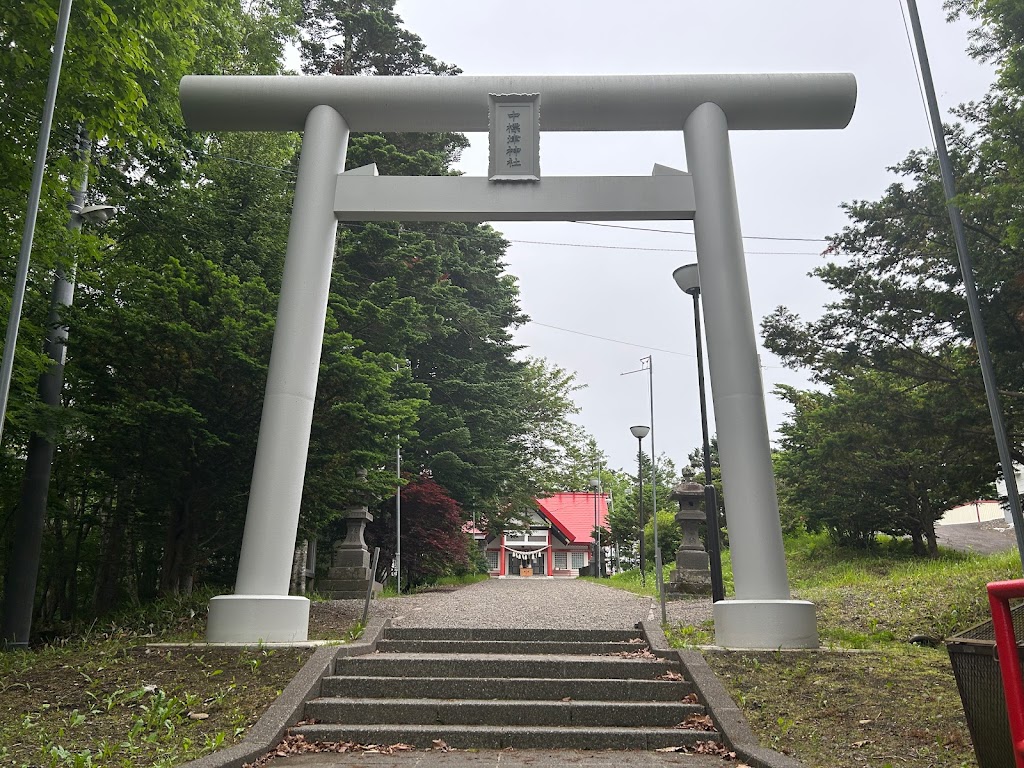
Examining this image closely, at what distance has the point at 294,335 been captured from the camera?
8.16 m

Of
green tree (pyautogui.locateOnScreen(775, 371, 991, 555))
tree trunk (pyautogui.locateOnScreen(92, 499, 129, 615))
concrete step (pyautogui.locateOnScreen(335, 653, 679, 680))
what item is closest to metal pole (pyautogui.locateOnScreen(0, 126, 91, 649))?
tree trunk (pyautogui.locateOnScreen(92, 499, 129, 615))

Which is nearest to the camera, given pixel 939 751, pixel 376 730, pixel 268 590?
pixel 939 751

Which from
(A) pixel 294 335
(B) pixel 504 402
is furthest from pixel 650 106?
(B) pixel 504 402

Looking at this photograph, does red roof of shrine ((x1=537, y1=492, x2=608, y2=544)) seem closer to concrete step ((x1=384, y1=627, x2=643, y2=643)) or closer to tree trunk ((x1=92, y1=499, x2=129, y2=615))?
tree trunk ((x1=92, y1=499, x2=129, y2=615))

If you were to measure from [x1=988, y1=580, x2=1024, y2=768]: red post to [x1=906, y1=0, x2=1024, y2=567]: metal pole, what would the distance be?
3714 millimetres

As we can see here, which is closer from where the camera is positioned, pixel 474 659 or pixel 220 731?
pixel 220 731

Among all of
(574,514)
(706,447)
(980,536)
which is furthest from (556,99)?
(574,514)

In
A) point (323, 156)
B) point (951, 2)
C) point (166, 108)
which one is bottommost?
point (323, 156)

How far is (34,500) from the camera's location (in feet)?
31.8

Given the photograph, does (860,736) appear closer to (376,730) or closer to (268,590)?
(376,730)

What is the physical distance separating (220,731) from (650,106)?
24.1 ft

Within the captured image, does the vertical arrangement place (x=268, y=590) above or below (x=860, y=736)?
above

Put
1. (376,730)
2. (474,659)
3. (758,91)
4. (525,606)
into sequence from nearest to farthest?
(376,730) → (474,659) → (758,91) → (525,606)

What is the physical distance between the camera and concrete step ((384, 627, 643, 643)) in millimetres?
7867
